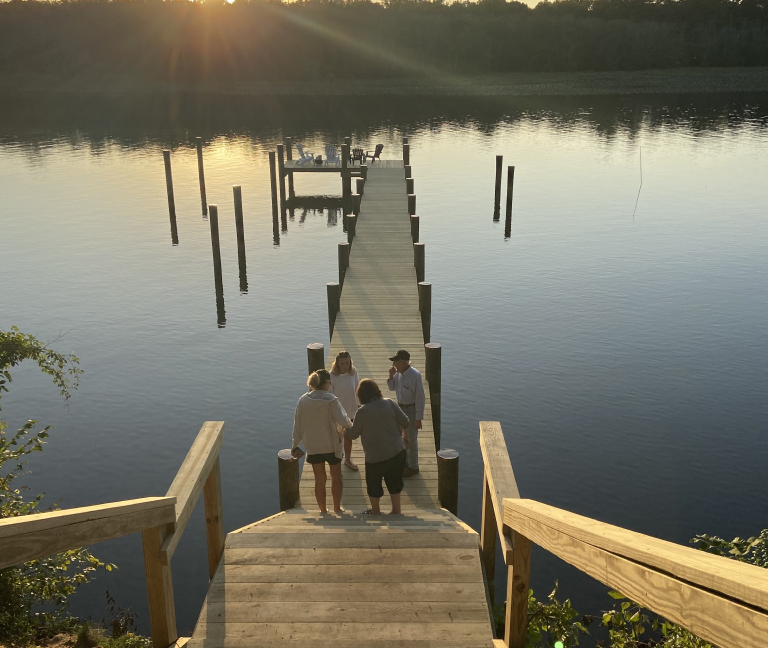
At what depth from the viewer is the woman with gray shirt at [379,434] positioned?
23.8 feet

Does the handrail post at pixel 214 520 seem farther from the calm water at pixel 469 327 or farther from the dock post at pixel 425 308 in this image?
the dock post at pixel 425 308

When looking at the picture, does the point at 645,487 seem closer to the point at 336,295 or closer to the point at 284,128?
the point at 336,295

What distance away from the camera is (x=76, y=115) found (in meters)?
73.9

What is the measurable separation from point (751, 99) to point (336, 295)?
262ft

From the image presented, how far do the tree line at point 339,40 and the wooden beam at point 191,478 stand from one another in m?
97.9

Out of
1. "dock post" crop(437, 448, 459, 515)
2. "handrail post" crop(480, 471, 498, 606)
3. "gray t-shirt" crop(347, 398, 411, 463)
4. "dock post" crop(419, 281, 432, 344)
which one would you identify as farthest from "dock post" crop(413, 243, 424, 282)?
"handrail post" crop(480, 471, 498, 606)

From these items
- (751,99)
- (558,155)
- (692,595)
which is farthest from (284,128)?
(692,595)

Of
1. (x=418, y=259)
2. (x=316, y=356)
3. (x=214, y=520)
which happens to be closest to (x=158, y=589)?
(x=214, y=520)

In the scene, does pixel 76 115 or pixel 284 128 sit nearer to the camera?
pixel 284 128

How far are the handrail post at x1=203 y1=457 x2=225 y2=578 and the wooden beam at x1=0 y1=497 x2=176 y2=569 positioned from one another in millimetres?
1930

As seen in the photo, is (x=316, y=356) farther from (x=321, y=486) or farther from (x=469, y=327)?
(x=469, y=327)

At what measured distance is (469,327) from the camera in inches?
870

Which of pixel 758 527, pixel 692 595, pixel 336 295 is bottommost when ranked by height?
pixel 758 527

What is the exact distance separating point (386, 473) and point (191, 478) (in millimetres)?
2459
